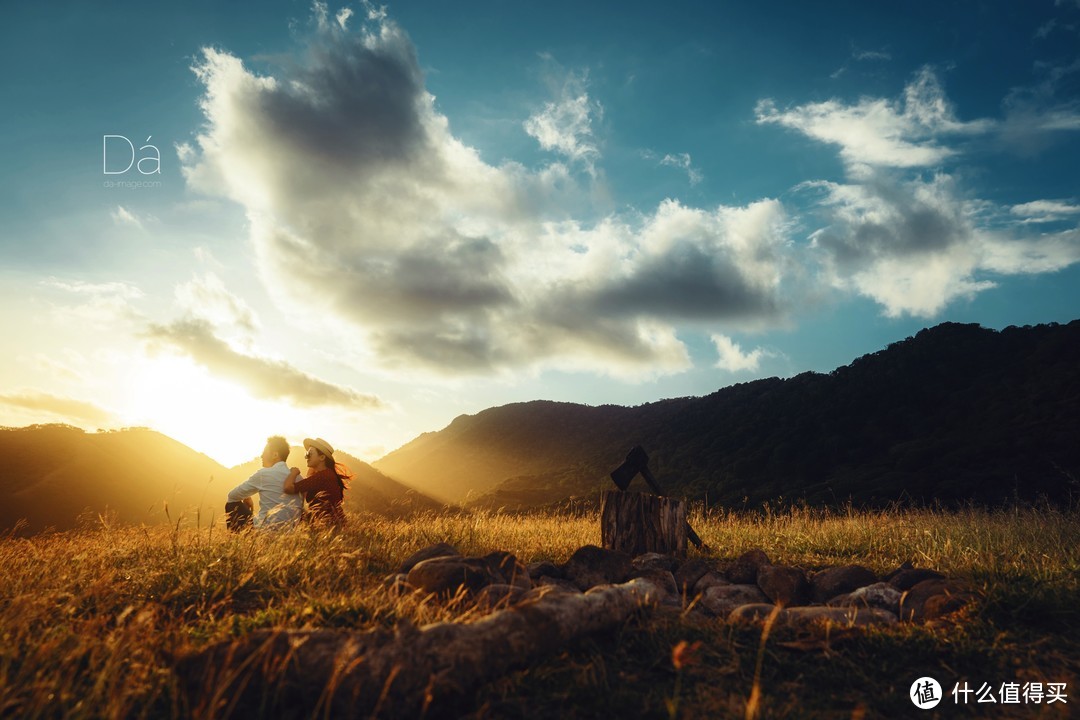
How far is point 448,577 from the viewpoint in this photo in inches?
190

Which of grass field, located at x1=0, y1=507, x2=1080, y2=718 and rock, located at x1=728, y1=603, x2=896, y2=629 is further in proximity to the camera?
rock, located at x1=728, y1=603, x2=896, y2=629

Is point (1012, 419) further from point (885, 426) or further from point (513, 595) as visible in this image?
point (513, 595)

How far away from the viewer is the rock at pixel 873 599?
4984 mm

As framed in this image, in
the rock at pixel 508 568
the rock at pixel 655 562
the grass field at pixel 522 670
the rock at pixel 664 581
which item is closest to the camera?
the grass field at pixel 522 670

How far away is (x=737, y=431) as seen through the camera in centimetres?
5328

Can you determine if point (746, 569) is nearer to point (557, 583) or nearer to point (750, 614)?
point (750, 614)

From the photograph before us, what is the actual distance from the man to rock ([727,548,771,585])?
5.73 m

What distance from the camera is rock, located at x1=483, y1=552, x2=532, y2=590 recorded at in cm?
533

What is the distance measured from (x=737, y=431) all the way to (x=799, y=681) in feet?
172

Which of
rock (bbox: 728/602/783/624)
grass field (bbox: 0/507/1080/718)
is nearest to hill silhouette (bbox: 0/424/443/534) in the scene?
grass field (bbox: 0/507/1080/718)

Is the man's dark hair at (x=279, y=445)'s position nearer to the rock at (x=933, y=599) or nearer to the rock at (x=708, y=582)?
the rock at (x=708, y=582)

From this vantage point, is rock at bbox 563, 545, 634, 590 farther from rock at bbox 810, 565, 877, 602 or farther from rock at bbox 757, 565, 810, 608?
rock at bbox 810, 565, 877, 602

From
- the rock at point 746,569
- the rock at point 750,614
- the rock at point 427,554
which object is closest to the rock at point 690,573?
the rock at point 746,569

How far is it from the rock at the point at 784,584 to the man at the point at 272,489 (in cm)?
604
